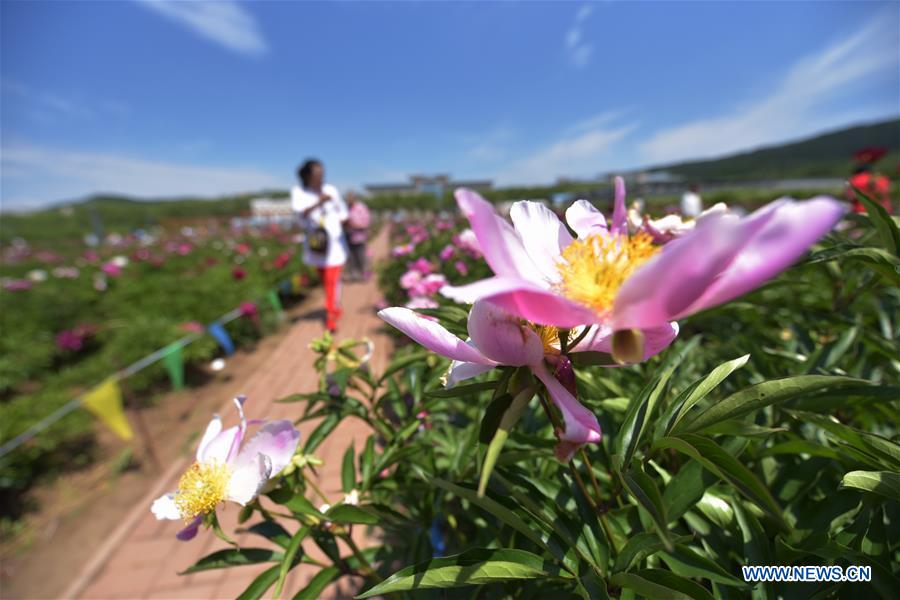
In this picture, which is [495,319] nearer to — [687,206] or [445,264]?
[445,264]

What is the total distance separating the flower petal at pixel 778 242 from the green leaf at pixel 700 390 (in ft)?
0.65

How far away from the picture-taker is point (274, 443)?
613mm

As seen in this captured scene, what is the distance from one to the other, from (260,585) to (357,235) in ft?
15.1

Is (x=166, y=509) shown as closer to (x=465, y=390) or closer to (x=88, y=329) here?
(x=465, y=390)

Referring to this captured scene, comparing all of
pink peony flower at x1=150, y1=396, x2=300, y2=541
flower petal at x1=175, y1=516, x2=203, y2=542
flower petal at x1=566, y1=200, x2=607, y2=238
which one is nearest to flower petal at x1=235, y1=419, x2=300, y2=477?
pink peony flower at x1=150, y1=396, x2=300, y2=541

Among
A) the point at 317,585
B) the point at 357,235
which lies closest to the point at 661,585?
the point at 317,585

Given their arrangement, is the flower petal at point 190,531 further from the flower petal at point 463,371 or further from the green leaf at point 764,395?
the green leaf at point 764,395

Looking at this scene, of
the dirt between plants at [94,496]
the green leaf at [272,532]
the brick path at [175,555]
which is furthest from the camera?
the dirt between plants at [94,496]

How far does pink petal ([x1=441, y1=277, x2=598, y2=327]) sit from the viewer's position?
11.3 inches

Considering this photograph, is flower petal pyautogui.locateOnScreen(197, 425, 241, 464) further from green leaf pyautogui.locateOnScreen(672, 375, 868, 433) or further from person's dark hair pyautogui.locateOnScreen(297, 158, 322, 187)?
person's dark hair pyautogui.locateOnScreen(297, 158, 322, 187)

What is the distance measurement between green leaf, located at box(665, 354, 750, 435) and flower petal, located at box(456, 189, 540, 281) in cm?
24

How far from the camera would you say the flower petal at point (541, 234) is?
425 mm

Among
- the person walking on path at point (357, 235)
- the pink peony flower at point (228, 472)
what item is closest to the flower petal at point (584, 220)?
the pink peony flower at point (228, 472)

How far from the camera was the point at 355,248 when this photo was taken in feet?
17.7
